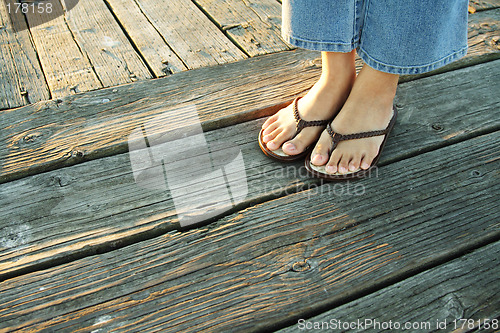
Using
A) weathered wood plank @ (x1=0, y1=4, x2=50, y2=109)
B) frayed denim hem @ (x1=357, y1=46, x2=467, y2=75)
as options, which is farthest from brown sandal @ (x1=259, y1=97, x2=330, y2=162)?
weathered wood plank @ (x1=0, y1=4, x2=50, y2=109)

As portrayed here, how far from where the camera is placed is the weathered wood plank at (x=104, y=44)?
1.47 metres

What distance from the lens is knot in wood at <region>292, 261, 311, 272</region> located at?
0.89 meters

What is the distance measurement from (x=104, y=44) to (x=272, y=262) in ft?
3.88

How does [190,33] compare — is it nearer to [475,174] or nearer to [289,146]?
[289,146]

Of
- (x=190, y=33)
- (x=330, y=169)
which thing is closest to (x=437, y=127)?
(x=330, y=169)

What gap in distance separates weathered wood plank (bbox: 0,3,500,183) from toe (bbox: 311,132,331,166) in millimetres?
251

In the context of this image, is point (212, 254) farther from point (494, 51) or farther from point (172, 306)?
point (494, 51)

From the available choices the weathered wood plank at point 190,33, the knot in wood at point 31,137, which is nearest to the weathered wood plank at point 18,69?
the knot in wood at point 31,137

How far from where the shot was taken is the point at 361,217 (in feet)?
3.29

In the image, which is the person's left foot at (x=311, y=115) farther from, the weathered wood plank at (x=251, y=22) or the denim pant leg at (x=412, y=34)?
the weathered wood plank at (x=251, y=22)

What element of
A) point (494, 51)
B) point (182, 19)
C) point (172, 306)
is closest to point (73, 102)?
point (182, 19)

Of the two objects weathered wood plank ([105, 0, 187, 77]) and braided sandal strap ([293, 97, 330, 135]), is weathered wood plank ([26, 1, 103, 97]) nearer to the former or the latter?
weathered wood plank ([105, 0, 187, 77])

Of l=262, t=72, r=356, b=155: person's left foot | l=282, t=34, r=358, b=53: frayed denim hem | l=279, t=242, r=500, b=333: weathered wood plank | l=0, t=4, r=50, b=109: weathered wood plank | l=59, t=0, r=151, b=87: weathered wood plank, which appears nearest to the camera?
l=279, t=242, r=500, b=333: weathered wood plank

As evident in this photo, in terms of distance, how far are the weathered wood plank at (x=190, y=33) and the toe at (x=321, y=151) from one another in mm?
583
